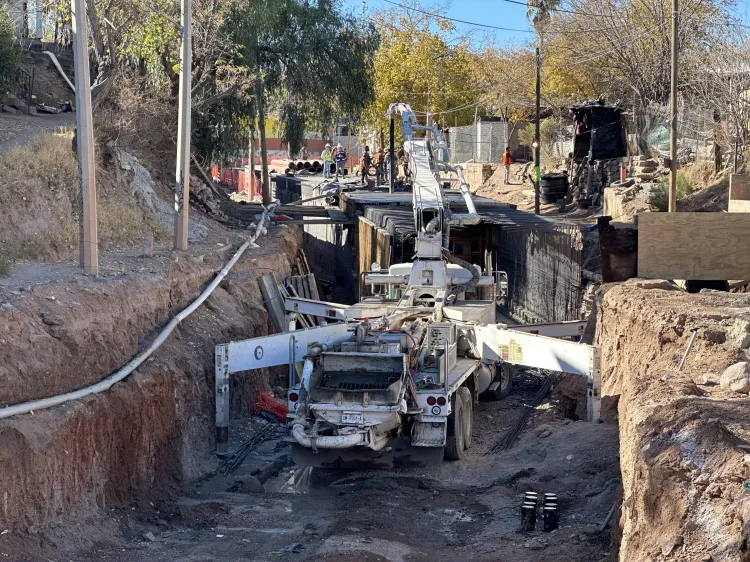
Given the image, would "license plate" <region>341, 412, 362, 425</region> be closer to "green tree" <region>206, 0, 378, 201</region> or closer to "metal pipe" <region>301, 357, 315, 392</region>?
"metal pipe" <region>301, 357, 315, 392</region>

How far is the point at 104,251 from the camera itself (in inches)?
766

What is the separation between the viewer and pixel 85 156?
1595 cm

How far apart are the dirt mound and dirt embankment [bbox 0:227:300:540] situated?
16.4m

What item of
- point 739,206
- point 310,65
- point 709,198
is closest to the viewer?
point 739,206

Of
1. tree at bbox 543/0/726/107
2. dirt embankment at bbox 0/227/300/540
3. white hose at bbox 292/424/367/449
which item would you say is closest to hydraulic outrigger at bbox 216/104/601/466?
white hose at bbox 292/424/367/449

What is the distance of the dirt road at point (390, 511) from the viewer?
1145 centimetres

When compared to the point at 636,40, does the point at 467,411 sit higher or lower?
lower

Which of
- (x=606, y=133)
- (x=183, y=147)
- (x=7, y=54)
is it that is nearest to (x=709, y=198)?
(x=606, y=133)

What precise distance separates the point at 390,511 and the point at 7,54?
22.2 metres

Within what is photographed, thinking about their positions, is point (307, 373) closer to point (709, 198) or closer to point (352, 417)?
point (352, 417)

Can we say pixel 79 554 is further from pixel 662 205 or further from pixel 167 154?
pixel 662 205

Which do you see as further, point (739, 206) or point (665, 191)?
point (665, 191)

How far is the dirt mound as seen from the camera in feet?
97.5

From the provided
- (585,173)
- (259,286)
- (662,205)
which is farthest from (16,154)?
(585,173)
